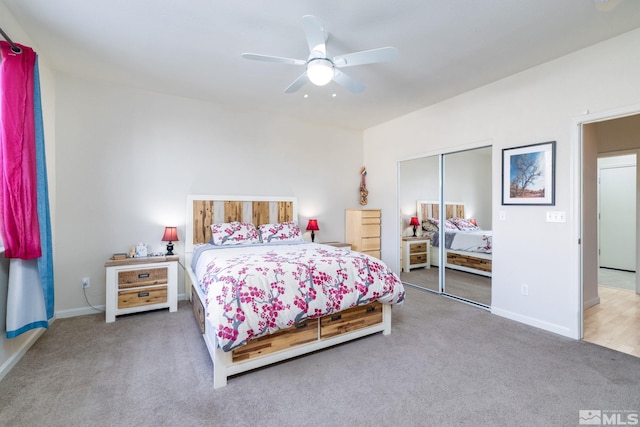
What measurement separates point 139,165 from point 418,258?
4328 mm

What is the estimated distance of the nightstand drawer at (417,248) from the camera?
4590 mm

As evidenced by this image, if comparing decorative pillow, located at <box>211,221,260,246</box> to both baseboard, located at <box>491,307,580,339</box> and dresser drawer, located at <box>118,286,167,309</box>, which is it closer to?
dresser drawer, located at <box>118,286,167,309</box>

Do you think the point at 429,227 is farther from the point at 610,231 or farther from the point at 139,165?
the point at 139,165

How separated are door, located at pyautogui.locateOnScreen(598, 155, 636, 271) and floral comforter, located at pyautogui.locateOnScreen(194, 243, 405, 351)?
5548 millimetres

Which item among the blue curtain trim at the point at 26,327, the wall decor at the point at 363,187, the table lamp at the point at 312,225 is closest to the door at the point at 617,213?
the wall decor at the point at 363,187

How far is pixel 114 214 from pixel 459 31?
13.8 ft

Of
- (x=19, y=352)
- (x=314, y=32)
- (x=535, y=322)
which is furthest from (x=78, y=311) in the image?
(x=535, y=322)

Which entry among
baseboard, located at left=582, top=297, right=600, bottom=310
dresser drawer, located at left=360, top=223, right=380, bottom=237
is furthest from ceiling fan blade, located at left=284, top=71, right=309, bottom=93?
baseboard, located at left=582, top=297, right=600, bottom=310

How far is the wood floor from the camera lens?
2.62m

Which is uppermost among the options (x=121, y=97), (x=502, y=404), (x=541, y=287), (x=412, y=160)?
(x=121, y=97)

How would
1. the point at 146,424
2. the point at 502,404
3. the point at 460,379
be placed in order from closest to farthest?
1. the point at 146,424
2. the point at 502,404
3. the point at 460,379

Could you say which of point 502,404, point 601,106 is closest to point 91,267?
point 502,404

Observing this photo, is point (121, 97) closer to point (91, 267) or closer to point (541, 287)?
point (91, 267)

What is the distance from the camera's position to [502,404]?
1812 millimetres
